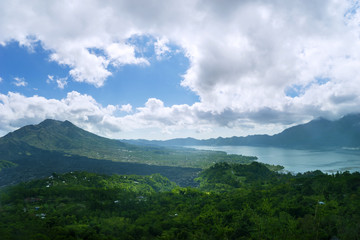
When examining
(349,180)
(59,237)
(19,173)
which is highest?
(349,180)

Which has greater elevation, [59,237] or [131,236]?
[59,237]

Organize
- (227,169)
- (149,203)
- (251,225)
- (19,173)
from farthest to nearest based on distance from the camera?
(19,173) → (227,169) → (149,203) → (251,225)

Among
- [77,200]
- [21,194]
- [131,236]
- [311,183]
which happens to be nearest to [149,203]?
[77,200]

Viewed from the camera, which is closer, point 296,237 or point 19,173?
point 296,237

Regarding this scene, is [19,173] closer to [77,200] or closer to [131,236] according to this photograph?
[77,200]

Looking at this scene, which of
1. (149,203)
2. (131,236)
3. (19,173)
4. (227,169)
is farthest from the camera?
(19,173)

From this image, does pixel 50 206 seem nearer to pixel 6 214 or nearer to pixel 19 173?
pixel 6 214

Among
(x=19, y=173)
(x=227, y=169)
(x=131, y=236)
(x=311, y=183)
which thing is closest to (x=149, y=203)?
(x=131, y=236)
